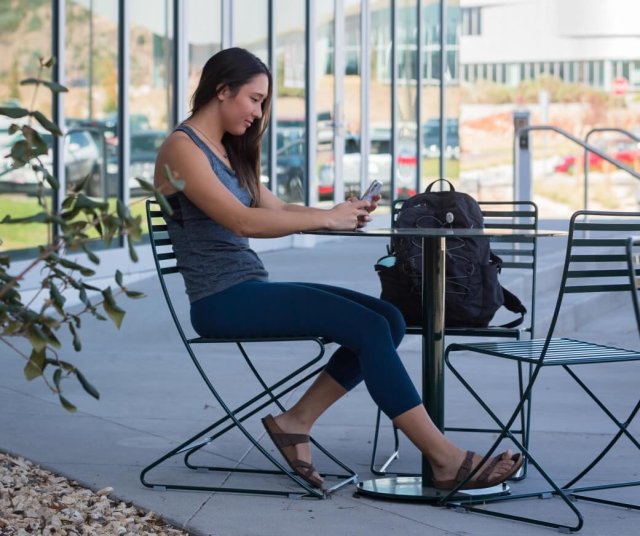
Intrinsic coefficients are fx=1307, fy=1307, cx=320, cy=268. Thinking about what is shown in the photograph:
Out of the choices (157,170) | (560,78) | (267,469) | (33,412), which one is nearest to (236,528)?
(267,469)

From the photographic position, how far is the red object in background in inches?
2258

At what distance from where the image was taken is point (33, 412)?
494 centimetres

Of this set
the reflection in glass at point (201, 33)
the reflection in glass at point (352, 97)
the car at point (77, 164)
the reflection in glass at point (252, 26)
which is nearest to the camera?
the car at point (77, 164)

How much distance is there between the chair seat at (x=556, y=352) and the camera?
3.54 meters

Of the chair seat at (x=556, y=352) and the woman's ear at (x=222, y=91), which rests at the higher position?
the woman's ear at (x=222, y=91)

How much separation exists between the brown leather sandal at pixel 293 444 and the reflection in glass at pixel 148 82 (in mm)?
5780

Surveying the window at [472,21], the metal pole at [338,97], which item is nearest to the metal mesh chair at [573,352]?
the metal pole at [338,97]

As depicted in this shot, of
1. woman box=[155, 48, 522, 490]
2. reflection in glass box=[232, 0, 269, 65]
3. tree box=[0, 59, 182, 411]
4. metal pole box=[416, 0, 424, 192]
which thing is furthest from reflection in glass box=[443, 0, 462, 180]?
tree box=[0, 59, 182, 411]

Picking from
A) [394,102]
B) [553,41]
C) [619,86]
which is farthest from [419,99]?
[553,41]

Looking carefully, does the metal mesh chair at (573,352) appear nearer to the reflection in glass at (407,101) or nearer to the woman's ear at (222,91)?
the woman's ear at (222,91)

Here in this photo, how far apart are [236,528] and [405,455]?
1125 mm

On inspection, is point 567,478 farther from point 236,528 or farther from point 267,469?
point 236,528

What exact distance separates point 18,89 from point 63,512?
5.17 meters

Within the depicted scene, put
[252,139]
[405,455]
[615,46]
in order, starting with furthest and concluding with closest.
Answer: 1. [615,46]
2. [405,455]
3. [252,139]
